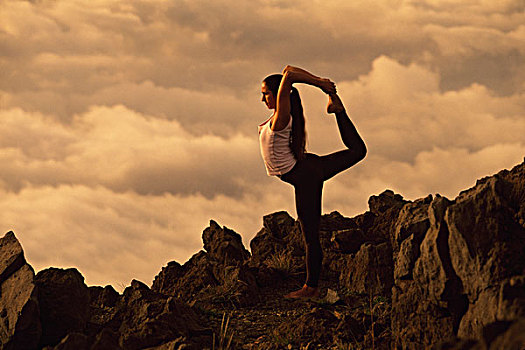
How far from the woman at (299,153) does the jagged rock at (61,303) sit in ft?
9.34

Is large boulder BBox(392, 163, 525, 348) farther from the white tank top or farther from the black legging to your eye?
the white tank top

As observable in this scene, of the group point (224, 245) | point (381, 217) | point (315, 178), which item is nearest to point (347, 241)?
point (381, 217)

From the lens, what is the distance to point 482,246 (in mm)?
6023

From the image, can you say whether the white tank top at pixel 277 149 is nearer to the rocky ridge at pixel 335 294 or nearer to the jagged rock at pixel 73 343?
the rocky ridge at pixel 335 294

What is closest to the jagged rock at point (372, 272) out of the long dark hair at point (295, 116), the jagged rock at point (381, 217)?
the jagged rock at point (381, 217)

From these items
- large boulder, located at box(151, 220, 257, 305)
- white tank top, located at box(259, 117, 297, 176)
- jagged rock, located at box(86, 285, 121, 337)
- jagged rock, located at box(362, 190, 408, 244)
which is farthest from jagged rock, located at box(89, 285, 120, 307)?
jagged rock, located at box(362, 190, 408, 244)

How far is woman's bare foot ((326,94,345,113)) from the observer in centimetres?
919

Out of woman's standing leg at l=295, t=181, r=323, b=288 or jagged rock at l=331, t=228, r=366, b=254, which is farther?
jagged rock at l=331, t=228, r=366, b=254

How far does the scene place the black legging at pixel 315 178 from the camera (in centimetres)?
899

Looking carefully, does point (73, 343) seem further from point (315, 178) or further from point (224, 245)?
point (224, 245)

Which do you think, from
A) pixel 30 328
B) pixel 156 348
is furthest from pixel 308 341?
pixel 30 328

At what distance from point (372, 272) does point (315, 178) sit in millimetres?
1771

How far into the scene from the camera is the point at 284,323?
8102 mm

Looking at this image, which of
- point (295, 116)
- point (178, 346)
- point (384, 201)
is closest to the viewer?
point (178, 346)
